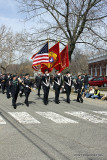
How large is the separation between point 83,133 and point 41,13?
816 inches

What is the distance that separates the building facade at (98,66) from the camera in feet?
174

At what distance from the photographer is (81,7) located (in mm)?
24328

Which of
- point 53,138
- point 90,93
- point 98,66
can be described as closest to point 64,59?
point 90,93

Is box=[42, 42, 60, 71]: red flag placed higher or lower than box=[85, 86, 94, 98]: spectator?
higher

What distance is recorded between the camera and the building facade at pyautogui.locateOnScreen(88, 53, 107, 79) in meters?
53.1

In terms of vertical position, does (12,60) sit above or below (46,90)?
above

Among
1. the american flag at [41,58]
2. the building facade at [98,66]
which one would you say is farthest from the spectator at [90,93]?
the building facade at [98,66]

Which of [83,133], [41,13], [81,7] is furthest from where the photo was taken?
[41,13]

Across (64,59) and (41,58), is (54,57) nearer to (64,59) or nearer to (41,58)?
(64,59)

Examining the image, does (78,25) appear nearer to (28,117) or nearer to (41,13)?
(41,13)

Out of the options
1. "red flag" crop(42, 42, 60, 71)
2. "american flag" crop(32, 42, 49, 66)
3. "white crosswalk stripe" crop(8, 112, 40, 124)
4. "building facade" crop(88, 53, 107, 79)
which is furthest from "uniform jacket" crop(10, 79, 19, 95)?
"building facade" crop(88, 53, 107, 79)

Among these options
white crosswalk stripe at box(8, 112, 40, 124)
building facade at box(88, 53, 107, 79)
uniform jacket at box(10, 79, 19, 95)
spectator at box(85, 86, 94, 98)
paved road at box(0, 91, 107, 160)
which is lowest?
paved road at box(0, 91, 107, 160)

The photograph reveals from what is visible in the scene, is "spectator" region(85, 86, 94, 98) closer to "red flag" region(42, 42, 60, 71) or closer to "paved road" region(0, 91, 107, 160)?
"red flag" region(42, 42, 60, 71)

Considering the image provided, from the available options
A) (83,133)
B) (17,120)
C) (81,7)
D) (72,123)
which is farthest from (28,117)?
(81,7)
